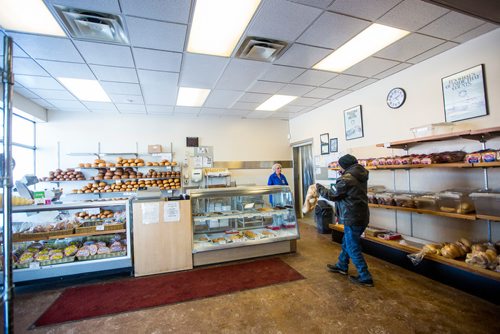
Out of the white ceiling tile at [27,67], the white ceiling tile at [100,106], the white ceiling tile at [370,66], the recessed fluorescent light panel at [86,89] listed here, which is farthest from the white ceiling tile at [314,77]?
the white ceiling tile at [100,106]

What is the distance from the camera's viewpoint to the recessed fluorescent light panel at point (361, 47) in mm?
2801

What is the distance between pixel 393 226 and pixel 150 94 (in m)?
4.97

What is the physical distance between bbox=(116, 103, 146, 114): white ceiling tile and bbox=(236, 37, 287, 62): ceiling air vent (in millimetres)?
3092

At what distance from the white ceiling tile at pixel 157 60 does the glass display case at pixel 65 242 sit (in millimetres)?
1898

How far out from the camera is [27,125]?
16.6 ft

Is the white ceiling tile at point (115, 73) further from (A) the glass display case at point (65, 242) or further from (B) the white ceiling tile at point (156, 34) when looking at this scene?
(A) the glass display case at point (65, 242)

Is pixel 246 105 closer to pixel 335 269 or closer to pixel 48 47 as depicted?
pixel 48 47

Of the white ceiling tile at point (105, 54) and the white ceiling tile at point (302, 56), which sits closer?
the white ceiling tile at point (105, 54)

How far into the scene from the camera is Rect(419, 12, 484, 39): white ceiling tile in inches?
98.7

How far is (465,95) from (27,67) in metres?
5.80

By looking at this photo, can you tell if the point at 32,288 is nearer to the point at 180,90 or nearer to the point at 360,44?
the point at 180,90

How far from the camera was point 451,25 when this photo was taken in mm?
2637

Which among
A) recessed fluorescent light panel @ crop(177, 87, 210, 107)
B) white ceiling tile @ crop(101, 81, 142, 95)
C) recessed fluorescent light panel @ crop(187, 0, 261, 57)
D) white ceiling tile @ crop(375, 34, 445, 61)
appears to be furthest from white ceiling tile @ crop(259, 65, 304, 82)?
white ceiling tile @ crop(101, 81, 142, 95)

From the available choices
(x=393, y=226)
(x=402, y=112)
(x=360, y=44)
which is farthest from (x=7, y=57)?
(x=393, y=226)
